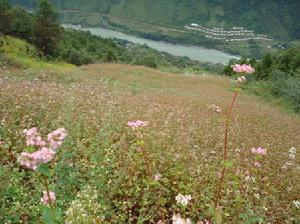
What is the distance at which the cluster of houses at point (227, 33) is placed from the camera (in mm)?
169150

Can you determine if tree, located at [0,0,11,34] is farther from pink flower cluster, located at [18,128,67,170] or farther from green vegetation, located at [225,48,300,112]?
pink flower cluster, located at [18,128,67,170]

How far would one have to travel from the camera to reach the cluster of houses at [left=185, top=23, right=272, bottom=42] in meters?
169

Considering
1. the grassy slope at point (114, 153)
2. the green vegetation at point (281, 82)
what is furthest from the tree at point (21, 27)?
the grassy slope at point (114, 153)

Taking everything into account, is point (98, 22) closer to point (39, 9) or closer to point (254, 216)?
→ point (39, 9)

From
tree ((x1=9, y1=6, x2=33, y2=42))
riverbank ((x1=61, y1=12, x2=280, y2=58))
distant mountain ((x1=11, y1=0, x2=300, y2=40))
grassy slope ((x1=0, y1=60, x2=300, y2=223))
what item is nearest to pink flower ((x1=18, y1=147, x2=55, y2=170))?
grassy slope ((x1=0, y1=60, x2=300, y2=223))

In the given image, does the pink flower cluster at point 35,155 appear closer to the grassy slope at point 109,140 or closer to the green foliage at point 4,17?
the grassy slope at point 109,140

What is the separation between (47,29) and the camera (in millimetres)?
36375

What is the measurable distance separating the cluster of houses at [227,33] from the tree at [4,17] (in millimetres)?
135221

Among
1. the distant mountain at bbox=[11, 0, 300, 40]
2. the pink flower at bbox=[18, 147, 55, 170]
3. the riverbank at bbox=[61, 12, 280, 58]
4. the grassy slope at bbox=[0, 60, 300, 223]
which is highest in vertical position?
the pink flower at bbox=[18, 147, 55, 170]

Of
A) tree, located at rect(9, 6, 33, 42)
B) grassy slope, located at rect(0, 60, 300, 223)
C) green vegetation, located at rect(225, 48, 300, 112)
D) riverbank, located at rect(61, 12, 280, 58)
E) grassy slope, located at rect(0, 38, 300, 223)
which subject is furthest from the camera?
riverbank, located at rect(61, 12, 280, 58)

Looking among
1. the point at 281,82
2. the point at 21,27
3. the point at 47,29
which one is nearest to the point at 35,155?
the point at 281,82

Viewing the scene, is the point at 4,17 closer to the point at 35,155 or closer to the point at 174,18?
the point at 35,155

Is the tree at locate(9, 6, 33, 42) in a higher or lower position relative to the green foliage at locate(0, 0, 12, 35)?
lower

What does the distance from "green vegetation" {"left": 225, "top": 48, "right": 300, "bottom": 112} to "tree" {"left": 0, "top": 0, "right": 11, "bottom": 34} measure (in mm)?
20824
